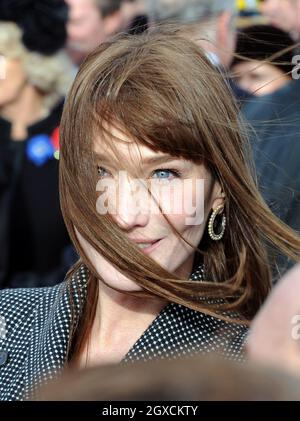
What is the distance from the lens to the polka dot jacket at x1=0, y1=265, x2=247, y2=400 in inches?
76.5

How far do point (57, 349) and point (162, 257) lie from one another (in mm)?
310

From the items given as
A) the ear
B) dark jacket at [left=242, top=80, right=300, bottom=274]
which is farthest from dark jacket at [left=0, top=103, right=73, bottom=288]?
the ear

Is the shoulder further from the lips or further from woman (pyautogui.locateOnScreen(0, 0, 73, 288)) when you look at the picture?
woman (pyautogui.locateOnScreen(0, 0, 73, 288))

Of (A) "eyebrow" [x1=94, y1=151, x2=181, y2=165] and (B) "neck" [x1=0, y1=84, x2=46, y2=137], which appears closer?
(A) "eyebrow" [x1=94, y1=151, x2=181, y2=165]

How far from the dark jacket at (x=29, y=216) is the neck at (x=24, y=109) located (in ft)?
0.17

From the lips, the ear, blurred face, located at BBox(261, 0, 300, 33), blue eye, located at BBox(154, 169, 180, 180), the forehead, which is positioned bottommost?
the lips

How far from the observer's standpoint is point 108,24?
4.26m

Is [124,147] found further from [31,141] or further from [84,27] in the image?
[84,27]

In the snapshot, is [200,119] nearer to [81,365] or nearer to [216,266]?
[216,266]

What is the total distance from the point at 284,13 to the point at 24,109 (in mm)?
1156

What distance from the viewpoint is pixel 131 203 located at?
1.88 metres

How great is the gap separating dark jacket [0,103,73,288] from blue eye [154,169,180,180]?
5.51 ft

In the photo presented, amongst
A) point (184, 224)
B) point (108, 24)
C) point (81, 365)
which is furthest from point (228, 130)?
point (108, 24)

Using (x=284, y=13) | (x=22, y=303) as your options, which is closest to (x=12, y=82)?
(x=284, y=13)
